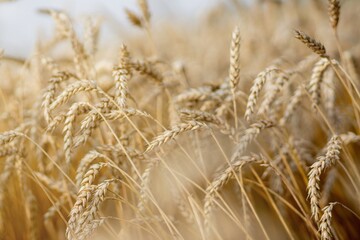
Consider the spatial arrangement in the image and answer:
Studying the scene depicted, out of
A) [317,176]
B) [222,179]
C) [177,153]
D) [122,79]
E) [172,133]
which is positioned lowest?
[317,176]

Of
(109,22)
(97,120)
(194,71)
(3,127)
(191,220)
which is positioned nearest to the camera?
(97,120)

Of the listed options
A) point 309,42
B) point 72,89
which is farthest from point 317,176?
point 72,89

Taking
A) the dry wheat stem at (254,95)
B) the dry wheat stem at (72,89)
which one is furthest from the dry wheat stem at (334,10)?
the dry wheat stem at (72,89)

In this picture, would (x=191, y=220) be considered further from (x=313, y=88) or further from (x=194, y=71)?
(x=194, y=71)

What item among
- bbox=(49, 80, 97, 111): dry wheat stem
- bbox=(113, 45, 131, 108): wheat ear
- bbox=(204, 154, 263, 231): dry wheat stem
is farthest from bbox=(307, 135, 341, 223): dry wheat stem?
bbox=(49, 80, 97, 111): dry wheat stem

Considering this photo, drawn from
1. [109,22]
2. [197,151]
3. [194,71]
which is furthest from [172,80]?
[109,22]

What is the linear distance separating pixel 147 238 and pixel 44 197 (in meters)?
0.93

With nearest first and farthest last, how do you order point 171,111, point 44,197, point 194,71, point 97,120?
1. point 97,120
2. point 171,111
3. point 44,197
4. point 194,71

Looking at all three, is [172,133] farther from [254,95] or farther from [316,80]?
[316,80]

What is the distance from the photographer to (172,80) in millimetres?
2586

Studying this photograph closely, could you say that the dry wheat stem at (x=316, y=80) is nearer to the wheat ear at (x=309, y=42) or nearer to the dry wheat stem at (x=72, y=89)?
the wheat ear at (x=309, y=42)

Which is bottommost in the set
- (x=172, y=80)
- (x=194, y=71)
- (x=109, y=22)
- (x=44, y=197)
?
(x=44, y=197)

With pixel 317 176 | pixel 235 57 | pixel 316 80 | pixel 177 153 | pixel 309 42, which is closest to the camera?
pixel 317 176

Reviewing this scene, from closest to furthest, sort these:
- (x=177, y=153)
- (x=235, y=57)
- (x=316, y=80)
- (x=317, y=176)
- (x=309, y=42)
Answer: (x=317, y=176), (x=309, y=42), (x=235, y=57), (x=316, y=80), (x=177, y=153)
